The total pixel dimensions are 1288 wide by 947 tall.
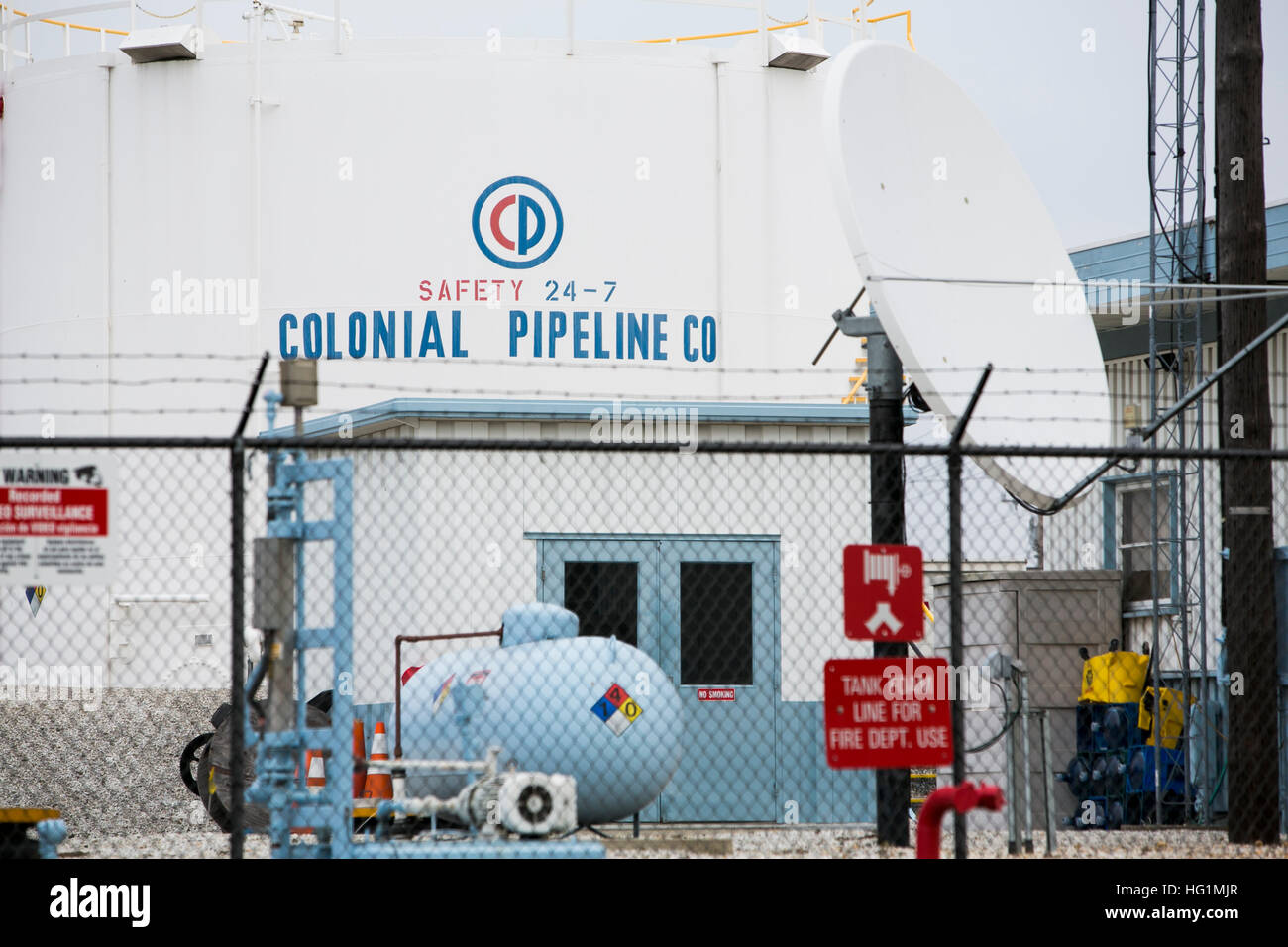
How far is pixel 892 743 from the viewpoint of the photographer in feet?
25.6

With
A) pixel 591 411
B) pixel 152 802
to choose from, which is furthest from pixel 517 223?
pixel 152 802

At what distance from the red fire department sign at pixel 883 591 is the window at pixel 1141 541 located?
407 inches

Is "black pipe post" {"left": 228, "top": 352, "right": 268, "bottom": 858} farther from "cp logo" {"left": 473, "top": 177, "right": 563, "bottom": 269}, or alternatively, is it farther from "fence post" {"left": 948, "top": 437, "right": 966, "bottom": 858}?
"cp logo" {"left": 473, "top": 177, "right": 563, "bottom": 269}

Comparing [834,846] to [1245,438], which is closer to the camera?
[834,846]

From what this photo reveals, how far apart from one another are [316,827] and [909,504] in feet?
46.0

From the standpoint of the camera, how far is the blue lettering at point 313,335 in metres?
19.2

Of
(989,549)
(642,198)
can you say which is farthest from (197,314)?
(989,549)

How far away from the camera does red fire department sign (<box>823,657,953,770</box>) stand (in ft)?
25.3

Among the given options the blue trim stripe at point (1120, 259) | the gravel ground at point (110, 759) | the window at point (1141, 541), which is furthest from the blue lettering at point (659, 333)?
the gravel ground at point (110, 759)

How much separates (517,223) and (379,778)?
863 centimetres

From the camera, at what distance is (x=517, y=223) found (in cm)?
1948

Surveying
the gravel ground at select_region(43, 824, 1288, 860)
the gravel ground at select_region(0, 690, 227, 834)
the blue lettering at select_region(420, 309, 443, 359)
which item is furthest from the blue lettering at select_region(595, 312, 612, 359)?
the gravel ground at select_region(43, 824, 1288, 860)

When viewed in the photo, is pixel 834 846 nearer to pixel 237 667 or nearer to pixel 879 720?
pixel 879 720

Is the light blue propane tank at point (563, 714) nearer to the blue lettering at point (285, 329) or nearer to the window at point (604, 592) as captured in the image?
the window at point (604, 592)
